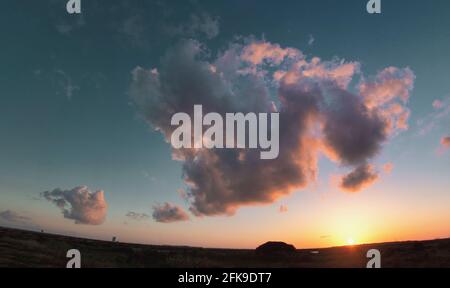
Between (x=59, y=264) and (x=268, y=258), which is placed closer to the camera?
(x=59, y=264)

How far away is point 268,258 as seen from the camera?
4672cm
